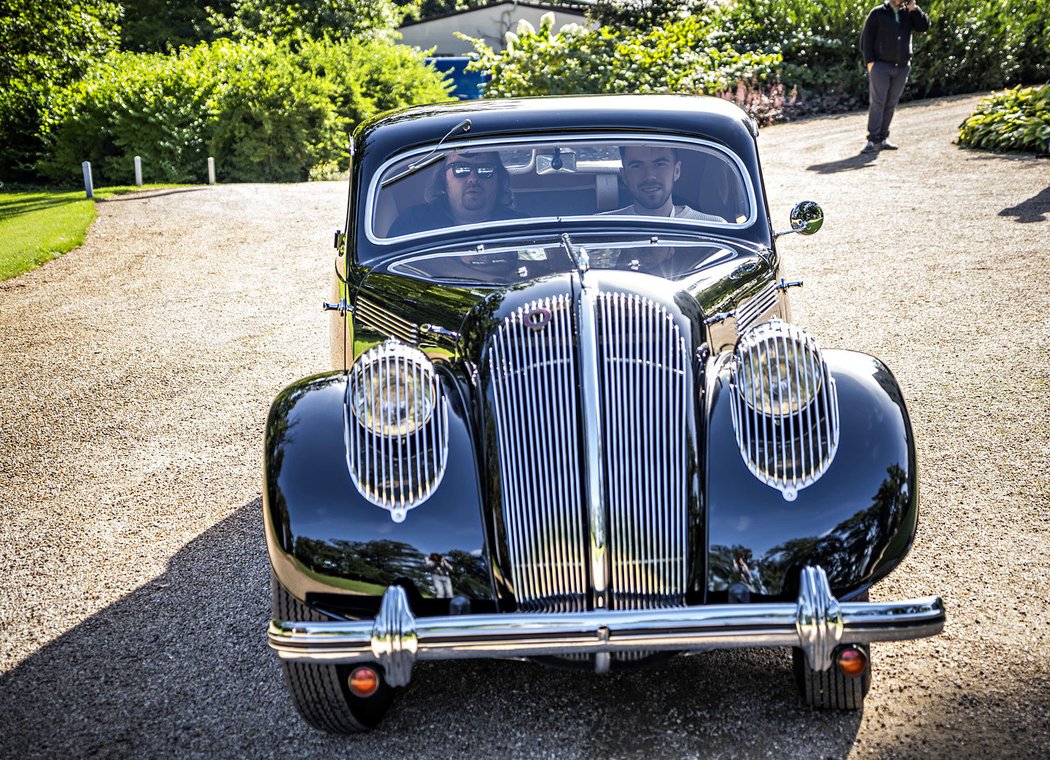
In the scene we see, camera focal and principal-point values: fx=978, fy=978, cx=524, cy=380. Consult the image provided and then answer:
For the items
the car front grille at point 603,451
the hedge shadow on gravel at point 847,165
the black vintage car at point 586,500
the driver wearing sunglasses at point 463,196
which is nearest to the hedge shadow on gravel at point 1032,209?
the hedge shadow on gravel at point 847,165

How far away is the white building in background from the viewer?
107 ft

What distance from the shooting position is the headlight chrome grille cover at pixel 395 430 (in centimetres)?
279

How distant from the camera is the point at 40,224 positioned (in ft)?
40.5

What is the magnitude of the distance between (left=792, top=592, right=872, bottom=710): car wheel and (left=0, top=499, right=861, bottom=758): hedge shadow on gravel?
0.04 m

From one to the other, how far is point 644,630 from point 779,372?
2.98 ft

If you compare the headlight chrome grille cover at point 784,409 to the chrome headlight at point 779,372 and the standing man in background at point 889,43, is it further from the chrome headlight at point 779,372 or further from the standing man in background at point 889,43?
→ the standing man in background at point 889,43

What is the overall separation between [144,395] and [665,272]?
12.8ft

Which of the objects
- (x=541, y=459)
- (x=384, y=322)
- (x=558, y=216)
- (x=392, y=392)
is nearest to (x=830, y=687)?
(x=541, y=459)

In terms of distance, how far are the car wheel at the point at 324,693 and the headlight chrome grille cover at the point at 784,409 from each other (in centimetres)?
125

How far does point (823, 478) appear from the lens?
2.78m

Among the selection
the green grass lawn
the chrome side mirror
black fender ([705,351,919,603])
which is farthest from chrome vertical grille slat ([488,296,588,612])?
the green grass lawn

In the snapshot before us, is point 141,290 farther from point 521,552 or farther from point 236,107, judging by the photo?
point 236,107

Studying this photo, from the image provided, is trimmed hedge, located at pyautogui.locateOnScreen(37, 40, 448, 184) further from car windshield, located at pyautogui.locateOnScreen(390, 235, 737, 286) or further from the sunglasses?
car windshield, located at pyautogui.locateOnScreen(390, 235, 737, 286)

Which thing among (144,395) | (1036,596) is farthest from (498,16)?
(1036,596)
